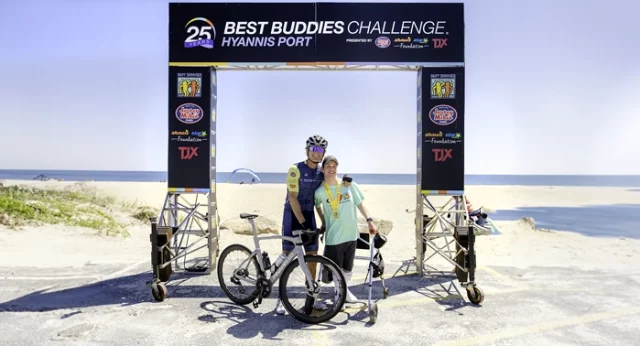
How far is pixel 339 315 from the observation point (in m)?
5.64

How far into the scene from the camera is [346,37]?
25.6 ft

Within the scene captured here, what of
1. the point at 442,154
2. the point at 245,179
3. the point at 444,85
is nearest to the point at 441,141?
the point at 442,154

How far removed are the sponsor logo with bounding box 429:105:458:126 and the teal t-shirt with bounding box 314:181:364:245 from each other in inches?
120

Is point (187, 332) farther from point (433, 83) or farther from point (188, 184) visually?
point (433, 83)

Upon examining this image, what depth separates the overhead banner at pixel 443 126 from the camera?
782cm

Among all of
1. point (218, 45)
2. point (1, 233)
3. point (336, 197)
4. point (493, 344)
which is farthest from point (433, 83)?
point (1, 233)

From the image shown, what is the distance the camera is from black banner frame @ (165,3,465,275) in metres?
7.79

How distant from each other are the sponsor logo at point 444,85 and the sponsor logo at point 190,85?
4.47m

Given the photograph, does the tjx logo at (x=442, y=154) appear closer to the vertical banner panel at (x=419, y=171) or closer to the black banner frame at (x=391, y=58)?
the black banner frame at (x=391, y=58)

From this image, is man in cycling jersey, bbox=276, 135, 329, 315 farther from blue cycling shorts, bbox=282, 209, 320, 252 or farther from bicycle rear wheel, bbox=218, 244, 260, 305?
bicycle rear wheel, bbox=218, 244, 260, 305

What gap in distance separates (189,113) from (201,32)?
61.3 inches

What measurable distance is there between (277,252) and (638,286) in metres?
7.53

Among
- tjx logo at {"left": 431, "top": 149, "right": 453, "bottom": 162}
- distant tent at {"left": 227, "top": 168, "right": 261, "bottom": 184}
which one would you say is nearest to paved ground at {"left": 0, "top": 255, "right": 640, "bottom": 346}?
tjx logo at {"left": 431, "top": 149, "right": 453, "bottom": 162}

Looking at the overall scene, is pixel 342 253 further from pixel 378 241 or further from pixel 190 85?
pixel 190 85
